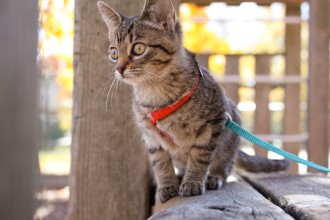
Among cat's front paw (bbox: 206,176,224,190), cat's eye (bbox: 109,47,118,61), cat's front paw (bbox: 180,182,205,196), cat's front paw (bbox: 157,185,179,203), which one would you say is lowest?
cat's front paw (bbox: 157,185,179,203)

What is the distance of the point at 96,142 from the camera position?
7.47 feet

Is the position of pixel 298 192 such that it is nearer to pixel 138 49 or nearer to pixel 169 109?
pixel 169 109

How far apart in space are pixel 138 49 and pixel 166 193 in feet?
2.33

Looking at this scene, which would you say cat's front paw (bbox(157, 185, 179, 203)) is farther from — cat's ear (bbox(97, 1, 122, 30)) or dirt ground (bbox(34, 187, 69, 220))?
dirt ground (bbox(34, 187, 69, 220))

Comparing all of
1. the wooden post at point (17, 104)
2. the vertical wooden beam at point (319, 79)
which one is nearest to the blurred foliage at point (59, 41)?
the vertical wooden beam at point (319, 79)

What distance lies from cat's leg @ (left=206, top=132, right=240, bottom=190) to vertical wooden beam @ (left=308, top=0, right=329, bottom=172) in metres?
1.61

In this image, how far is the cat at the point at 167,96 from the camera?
7.57ft

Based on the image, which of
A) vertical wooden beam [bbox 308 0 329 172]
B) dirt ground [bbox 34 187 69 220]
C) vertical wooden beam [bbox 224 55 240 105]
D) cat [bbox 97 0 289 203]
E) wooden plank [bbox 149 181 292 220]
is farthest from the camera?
dirt ground [bbox 34 187 69 220]

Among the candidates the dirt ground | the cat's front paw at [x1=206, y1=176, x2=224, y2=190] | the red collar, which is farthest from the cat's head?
the dirt ground

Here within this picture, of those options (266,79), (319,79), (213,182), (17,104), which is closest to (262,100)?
(266,79)

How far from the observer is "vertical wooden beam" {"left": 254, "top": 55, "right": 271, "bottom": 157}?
17.1ft

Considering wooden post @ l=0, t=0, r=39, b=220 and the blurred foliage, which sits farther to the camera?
the blurred foliage

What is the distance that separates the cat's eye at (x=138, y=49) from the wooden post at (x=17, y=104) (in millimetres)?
1350

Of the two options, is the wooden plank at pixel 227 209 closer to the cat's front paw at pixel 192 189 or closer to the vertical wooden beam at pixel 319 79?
the cat's front paw at pixel 192 189
